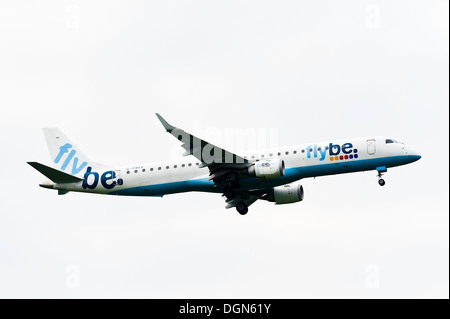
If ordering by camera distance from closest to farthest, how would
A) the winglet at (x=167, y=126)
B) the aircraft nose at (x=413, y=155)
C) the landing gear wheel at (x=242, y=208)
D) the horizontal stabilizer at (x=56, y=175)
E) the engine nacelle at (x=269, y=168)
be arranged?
the winglet at (x=167, y=126) < the engine nacelle at (x=269, y=168) < the aircraft nose at (x=413, y=155) < the horizontal stabilizer at (x=56, y=175) < the landing gear wheel at (x=242, y=208)

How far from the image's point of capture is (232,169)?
56125 millimetres

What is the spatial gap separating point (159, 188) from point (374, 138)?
48.7 feet

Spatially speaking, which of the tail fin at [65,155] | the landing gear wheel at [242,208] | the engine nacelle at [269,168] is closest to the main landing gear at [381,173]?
the engine nacelle at [269,168]

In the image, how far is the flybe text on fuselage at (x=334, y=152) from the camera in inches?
2153

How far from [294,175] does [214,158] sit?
17.5 feet

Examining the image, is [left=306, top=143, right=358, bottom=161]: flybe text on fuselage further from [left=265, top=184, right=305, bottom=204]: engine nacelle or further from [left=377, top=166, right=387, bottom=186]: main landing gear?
[left=265, top=184, right=305, bottom=204]: engine nacelle

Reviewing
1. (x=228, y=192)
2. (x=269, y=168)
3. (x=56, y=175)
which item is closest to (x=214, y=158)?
(x=228, y=192)

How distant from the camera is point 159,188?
5816cm

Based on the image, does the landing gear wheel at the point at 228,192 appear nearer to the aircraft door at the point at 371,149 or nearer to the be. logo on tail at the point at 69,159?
the aircraft door at the point at 371,149

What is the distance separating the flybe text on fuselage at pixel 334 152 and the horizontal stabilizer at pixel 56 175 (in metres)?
16.8

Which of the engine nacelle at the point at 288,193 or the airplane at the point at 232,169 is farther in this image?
the engine nacelle at the point at 288,193

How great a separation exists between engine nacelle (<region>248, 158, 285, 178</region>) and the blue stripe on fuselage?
43.2 inches
